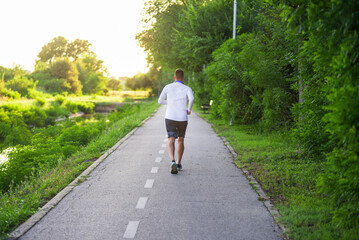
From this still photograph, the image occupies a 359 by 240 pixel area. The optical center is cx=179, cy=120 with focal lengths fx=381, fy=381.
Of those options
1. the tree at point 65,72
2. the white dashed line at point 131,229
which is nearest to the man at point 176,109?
the white dashed line at point 131,229

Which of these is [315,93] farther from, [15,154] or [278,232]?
[15,154]

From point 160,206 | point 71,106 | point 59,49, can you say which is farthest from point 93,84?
point 160,206

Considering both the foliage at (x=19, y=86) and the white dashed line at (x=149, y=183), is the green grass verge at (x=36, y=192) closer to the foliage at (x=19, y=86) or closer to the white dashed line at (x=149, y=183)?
the white dashed line at (x=149, y=183)

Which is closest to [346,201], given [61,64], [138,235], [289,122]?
[138,235]

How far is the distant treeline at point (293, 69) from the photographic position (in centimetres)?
369

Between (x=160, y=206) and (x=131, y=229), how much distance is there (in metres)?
1.03

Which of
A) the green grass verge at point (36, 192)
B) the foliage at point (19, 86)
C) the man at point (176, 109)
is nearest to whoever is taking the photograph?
the green grass verge at point (36, 192)

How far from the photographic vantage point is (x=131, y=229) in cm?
473

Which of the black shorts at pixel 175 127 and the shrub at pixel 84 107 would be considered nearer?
the black shorts at pixel 175 127

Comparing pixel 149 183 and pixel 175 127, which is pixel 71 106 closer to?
pixel 175 127

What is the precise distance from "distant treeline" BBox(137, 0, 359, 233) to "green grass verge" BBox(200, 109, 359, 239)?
Answer: 0.69ft

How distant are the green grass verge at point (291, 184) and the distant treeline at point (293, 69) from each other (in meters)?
0.21

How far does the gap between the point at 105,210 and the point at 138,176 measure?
7.58 feet

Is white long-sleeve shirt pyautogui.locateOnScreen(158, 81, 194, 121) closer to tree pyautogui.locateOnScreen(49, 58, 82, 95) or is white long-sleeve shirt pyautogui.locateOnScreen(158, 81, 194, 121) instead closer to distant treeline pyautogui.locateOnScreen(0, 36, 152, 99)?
distant treeline pyautogui.locateOnScreen(0, 36, 152, 99)
